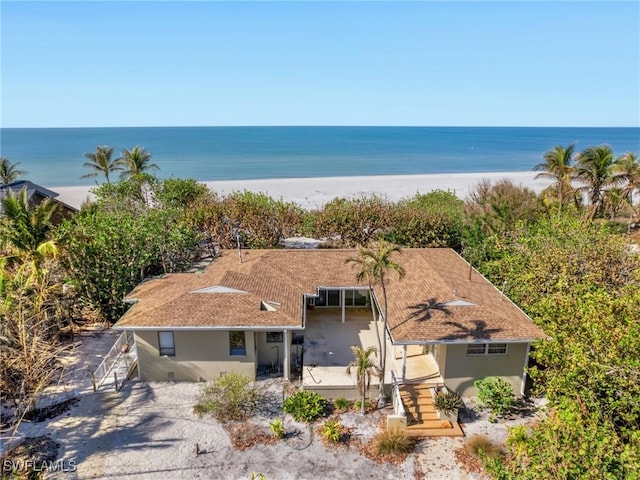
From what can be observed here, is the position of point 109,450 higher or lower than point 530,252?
lower

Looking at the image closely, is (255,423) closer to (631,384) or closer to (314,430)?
(314,430)

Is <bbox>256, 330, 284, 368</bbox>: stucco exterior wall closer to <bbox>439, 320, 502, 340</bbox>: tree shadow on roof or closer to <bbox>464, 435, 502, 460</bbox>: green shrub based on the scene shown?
<bbox>439, 320, 502, 340</bbox>: tree shadow on roof

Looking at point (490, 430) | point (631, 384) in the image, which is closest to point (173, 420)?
point (490, 430)

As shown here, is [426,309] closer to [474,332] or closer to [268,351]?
[474,332]

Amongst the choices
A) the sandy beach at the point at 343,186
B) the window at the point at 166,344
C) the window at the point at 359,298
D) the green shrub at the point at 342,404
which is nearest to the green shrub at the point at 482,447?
the green shrub at the point at 342,404

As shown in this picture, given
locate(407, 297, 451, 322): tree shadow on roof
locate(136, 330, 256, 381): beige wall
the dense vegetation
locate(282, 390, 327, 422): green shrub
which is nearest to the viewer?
the dense vegetation

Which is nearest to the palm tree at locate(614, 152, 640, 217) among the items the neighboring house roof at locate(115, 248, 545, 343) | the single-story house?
the neighboring house roof at locate(115, 248, 545, 343)
